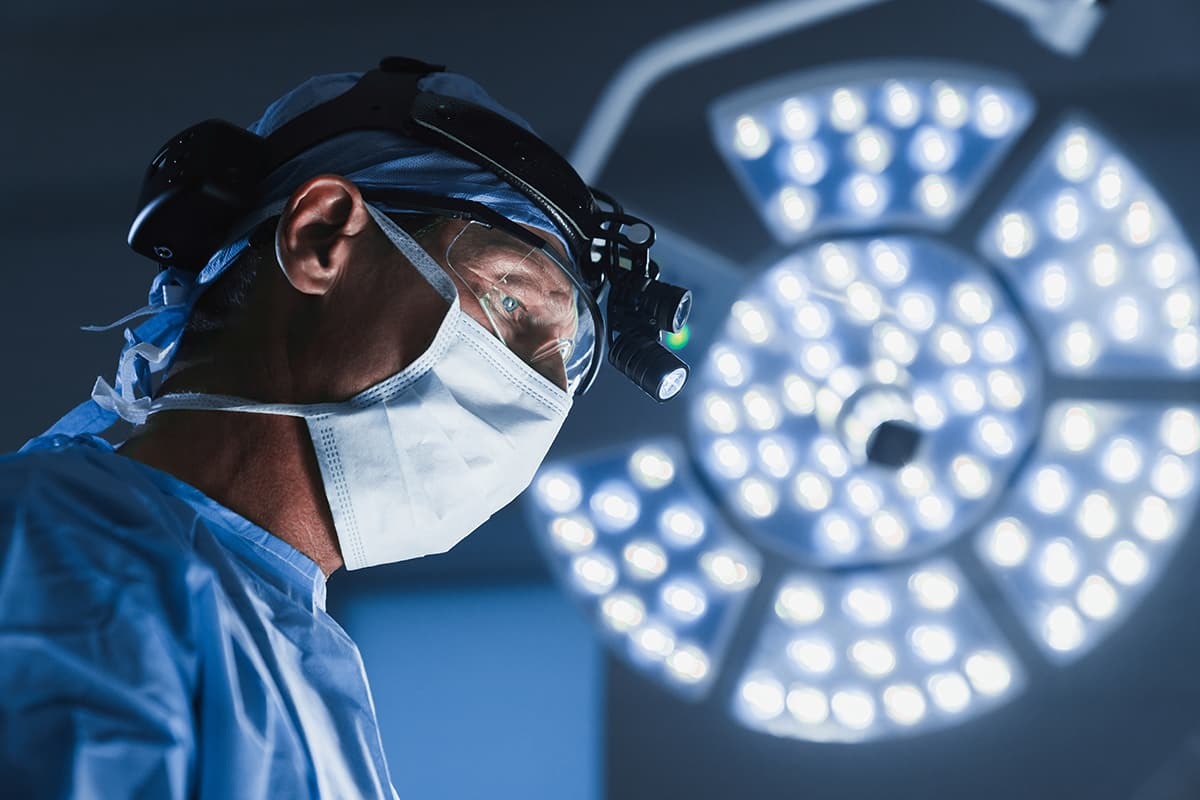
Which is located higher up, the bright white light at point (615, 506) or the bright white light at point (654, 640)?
the bright white light at point (615, 506)

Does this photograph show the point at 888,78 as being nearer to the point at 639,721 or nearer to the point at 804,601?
the point at 804,601

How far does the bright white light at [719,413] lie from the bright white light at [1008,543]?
0.46 metres

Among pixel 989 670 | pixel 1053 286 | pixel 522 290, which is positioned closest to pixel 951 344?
pixel 1053 286

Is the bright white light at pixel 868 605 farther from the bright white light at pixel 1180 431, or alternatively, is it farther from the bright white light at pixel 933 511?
the bright white light at pixel 1180 431

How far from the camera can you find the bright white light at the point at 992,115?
1747 millimetres

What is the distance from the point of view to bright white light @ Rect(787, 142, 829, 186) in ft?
5.87

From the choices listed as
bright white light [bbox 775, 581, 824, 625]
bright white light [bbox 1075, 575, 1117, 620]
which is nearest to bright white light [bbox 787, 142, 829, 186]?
bright white light [bbox 775, 581, 824, 625]

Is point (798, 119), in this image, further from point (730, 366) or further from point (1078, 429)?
point (1078, 429)

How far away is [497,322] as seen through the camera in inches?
47.3

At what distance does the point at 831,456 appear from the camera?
178 cm

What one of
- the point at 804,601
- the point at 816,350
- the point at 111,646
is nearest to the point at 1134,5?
the point at 816,350

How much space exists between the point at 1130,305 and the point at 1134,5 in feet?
3.29

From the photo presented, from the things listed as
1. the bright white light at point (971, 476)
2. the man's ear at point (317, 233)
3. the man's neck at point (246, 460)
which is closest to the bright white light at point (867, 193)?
the bright white light at point (971, 476)

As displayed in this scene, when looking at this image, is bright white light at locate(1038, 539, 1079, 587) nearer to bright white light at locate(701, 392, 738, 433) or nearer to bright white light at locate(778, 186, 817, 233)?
bright white light at locate(701, 392, 738, 433)
